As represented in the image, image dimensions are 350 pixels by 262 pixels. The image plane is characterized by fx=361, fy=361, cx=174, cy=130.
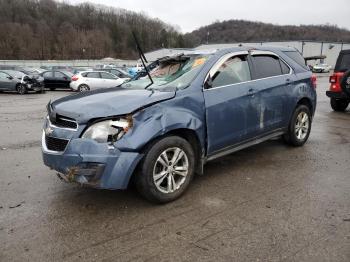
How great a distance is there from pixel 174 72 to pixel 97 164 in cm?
189

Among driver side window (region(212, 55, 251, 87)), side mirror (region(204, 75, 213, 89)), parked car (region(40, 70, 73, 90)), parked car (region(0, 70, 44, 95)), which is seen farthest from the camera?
parked car (region(40, 70, 73, 90))

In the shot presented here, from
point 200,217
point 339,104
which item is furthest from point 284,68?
point 339,104

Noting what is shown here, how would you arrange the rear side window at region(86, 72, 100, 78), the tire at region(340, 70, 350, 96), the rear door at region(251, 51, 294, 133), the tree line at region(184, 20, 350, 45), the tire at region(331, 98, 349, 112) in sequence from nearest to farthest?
the rear door at region(251, 51, 294, 133) → the tire at region(340, 70, 350, 96) → the tire at region(331, 98, 349, 112) → the rear side window at region(86, 72, 100, 78) → the tree line at region(184, 20, 350, 45)

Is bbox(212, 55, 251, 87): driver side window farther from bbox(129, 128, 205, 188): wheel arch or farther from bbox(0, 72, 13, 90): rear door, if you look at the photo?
bbox(0, 72, 13, 90): rear door

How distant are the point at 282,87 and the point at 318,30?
119 m

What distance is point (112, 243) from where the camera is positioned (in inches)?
129

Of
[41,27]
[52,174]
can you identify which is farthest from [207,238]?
[41,27]

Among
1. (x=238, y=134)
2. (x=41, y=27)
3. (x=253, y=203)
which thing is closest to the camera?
(x=253, y=203)

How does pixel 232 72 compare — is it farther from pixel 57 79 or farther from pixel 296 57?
pixel 57 79

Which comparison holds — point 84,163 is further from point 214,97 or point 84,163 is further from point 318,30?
point 318,30

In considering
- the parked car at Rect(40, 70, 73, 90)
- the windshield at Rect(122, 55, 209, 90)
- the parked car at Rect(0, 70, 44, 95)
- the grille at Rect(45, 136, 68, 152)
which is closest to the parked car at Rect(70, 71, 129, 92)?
the parked car at Rect(0, 70, 44, 95)

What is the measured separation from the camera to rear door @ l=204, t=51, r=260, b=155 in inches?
179

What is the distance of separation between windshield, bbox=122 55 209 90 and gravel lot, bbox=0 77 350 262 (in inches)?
53.1

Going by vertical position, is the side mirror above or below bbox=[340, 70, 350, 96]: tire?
above
